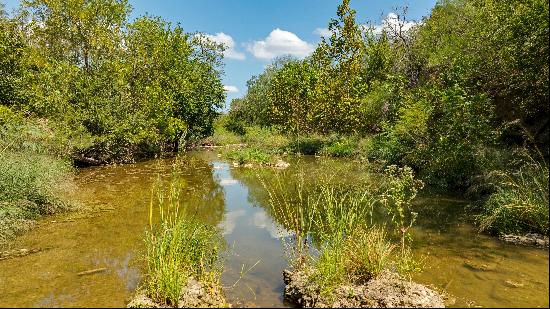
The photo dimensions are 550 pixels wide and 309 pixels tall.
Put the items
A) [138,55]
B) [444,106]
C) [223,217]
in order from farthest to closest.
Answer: [138,55] < [444,106] < [223,217]

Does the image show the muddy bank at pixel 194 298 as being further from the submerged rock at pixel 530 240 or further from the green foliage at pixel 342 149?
the green foliage at pixel 342 149

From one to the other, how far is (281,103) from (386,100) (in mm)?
13215

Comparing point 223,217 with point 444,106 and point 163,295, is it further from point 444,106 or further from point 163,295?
point 444,106

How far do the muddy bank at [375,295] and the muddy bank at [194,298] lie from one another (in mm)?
1093

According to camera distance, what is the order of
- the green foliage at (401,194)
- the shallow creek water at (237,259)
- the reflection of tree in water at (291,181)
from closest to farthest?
1. the shallow creek water at (237,259)
2. the green foliage at (401,194)
3. the reflection of tree in water at (291,181)

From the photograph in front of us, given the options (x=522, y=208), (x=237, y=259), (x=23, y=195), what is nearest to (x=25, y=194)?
(x=23, y=195)

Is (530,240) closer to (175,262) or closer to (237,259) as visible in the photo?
(237,259)

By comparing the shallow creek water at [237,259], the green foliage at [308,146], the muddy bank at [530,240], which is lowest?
the shallow creek water at [237,259]

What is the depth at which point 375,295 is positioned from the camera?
19.0ft

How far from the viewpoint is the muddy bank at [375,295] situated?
5668 millimetres

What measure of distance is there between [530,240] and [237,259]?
5922mm

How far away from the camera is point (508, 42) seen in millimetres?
11398

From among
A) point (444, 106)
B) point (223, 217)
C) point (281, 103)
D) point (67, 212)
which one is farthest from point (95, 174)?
point (281, 103)

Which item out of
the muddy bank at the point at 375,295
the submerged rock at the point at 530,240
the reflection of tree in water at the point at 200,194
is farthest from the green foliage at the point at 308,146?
the muddy bank at the point at 375,295
